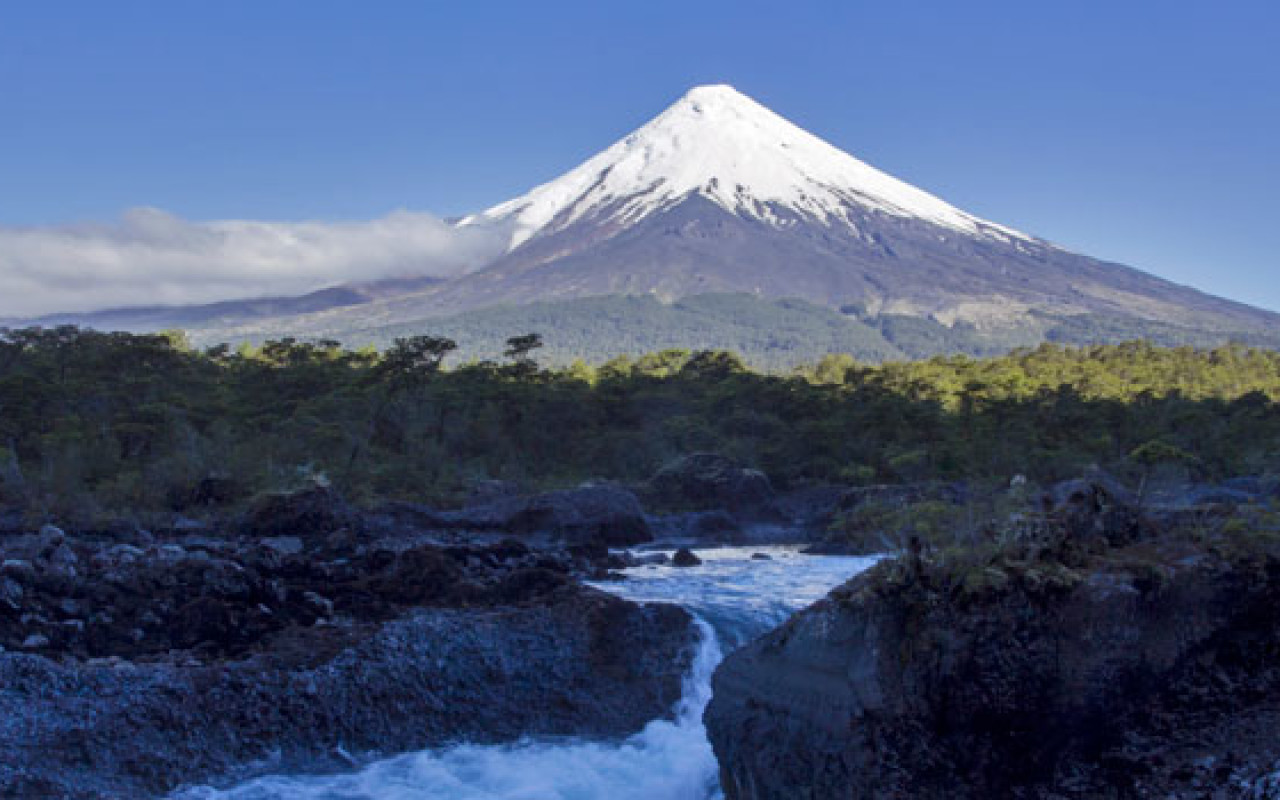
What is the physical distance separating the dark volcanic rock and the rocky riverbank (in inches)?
0.5

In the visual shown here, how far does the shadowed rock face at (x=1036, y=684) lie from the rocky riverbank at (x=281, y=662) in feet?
10.2

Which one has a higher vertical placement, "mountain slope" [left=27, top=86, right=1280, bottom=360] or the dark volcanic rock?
"mountain slope" [left=27, top=86, right=1280, bottom=360]

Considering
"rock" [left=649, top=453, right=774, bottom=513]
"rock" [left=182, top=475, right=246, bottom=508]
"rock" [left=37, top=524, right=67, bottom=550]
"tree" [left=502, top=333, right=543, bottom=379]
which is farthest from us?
"tree" [left=502, top=333, right=543, bottom=379]

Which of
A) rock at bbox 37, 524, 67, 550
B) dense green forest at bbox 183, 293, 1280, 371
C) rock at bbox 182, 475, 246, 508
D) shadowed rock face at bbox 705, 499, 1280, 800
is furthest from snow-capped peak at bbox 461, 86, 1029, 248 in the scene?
shadowed rock face at bbox 705, 499, 1280, 800

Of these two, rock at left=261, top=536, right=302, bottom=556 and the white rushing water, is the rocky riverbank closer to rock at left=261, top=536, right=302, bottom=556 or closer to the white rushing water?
the white rushing water

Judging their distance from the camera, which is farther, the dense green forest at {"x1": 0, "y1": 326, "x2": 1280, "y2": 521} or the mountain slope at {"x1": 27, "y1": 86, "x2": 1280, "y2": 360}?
the mountain slope at {"x1": 27, "y1": 86, "x2": 1280, "y2": 360}

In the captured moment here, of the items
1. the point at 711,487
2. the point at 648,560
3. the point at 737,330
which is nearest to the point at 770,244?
the point at 737,330

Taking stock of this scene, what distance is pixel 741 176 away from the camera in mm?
178625

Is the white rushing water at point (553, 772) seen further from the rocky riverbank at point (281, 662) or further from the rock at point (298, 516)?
the rock at point (298, 516)

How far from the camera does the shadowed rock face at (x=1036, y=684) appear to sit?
5.12m

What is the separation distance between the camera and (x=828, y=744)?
5254mm

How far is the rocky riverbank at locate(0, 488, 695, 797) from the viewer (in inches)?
267

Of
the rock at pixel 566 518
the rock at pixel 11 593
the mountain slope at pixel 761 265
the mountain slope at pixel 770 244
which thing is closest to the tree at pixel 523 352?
the rock at pixel 566 518

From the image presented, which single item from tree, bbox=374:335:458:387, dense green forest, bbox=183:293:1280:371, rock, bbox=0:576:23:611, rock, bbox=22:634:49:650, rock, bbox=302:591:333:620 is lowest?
rock, bbox=302:591:333:620
